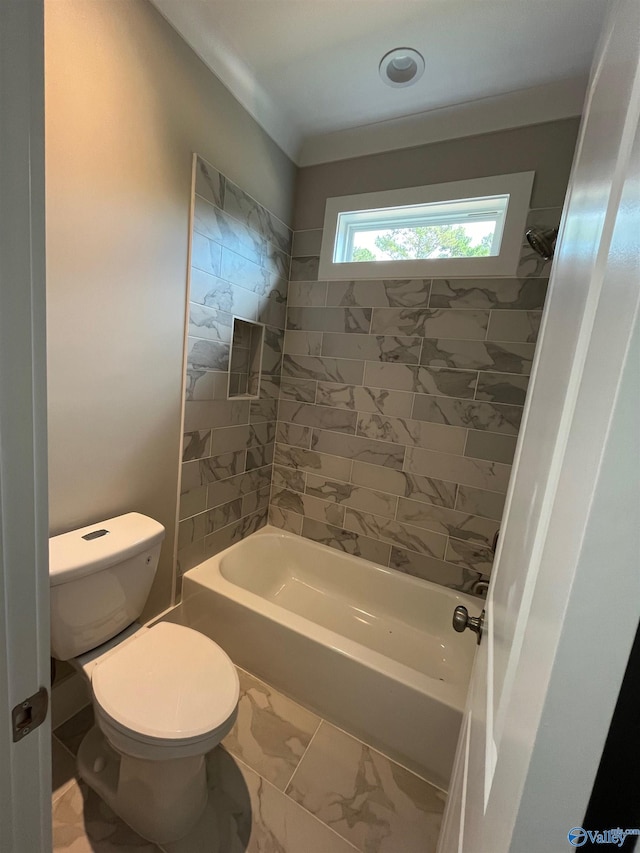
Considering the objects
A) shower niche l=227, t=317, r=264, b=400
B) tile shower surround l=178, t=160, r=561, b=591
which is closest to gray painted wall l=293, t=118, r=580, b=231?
tile shower surround l=178, t=160, r=561, b=591

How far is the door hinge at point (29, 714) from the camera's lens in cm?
47

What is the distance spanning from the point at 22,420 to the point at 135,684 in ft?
3.48

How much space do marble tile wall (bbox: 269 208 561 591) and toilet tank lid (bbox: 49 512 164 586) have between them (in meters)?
1.11

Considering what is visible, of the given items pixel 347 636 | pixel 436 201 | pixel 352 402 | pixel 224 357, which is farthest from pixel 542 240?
pixel 347 636

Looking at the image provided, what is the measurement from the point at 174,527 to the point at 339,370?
1.23 metres

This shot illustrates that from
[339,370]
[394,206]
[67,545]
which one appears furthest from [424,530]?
[394,206]

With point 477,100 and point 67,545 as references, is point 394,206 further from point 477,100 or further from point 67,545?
point 67,545

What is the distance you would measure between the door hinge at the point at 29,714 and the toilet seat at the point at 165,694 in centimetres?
62

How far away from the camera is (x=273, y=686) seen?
1662 millimetres

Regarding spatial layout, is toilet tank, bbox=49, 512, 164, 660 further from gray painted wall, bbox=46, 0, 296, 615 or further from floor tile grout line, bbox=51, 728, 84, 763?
floor tile grout line, bbox=51, 728, 84, 763

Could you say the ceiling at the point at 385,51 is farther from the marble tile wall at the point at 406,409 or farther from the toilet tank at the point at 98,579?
the toilet tank at the point at 98,579

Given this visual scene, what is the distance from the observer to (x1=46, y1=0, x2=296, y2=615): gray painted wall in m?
1.10

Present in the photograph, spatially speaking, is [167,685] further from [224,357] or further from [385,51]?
[385,51]

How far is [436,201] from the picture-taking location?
181 centimetres
